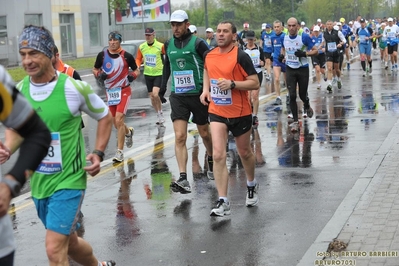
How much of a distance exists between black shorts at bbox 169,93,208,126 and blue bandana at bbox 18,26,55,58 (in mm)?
4751

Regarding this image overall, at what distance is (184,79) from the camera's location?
9914 mm

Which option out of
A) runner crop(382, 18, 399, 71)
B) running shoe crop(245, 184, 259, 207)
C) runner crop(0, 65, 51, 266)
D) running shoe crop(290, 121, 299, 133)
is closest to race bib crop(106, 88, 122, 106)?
running shoe crop(290, 121, 299, 133)

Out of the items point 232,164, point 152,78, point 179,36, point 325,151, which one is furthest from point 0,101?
point 152,78

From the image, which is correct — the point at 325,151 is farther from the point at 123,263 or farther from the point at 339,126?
the point at 123,263

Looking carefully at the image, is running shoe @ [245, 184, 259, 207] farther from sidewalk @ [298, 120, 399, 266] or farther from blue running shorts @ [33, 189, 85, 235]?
blue running shorts @ [33, 189, 85, 235]

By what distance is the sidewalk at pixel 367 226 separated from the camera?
6.42 meters

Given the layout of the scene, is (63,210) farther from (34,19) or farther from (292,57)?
(34,19)

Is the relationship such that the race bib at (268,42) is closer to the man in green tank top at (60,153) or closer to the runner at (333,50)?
the runner at (333,50)

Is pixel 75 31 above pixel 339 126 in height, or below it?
above

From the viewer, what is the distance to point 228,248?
7.13m

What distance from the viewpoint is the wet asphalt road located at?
7145 mm

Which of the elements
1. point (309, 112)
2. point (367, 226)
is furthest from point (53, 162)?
point (309, 112)

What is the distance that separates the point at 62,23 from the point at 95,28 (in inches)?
191

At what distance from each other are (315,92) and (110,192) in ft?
42.1
